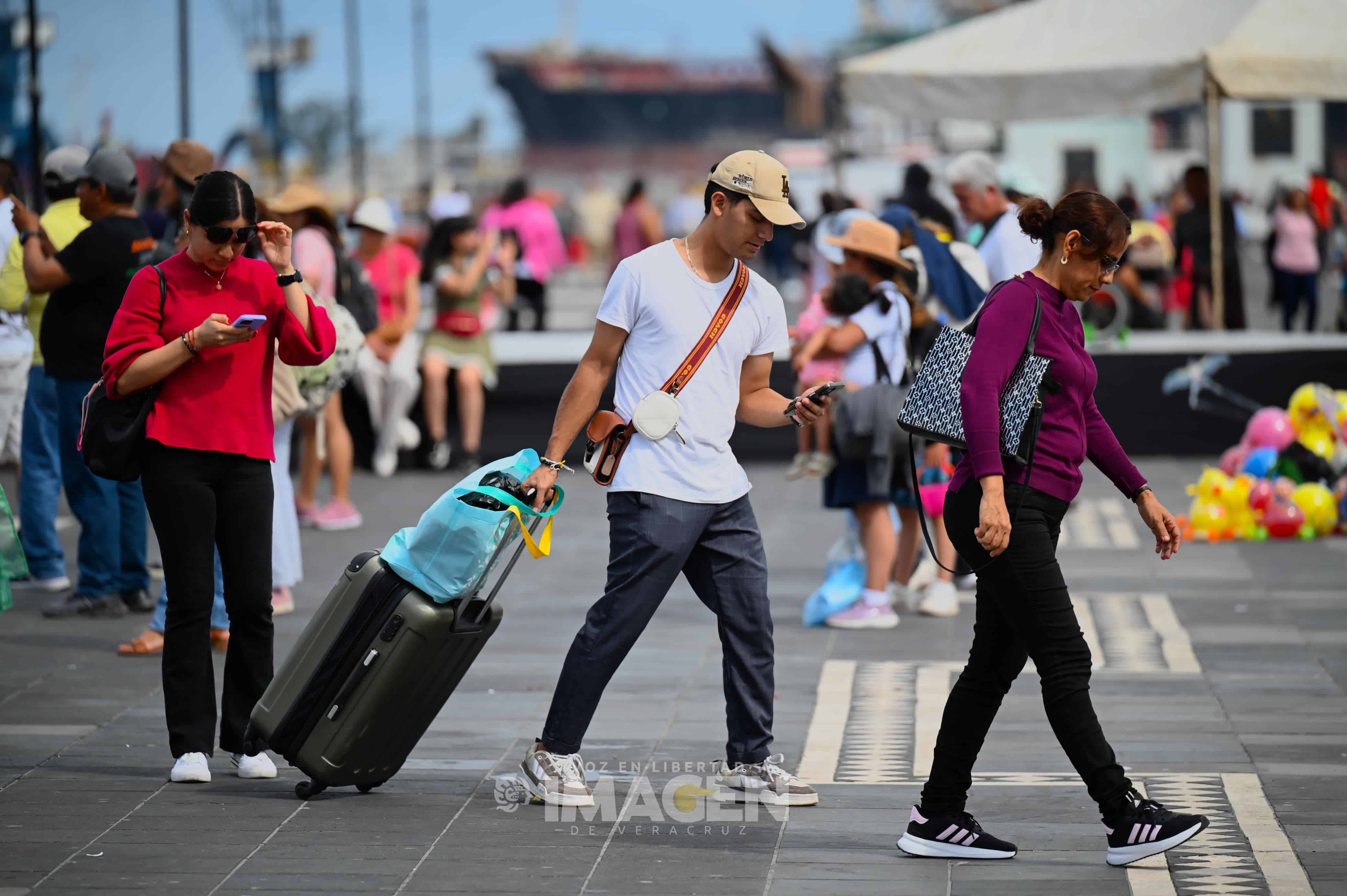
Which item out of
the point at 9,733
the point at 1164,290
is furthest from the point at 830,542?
the point at 1164,290

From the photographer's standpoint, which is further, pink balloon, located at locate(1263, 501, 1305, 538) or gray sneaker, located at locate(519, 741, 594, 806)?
pink balloon, located at locate(1263, 501, 1305, 538)

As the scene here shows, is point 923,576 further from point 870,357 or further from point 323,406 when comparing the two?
point 323,406

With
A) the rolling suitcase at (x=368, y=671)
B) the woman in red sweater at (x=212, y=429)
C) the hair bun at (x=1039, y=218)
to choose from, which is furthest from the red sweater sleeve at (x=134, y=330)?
the hair bun at (x=1039, y=218)

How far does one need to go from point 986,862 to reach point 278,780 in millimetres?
2034

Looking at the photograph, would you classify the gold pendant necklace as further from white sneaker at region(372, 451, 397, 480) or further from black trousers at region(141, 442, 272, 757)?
white sneaker at region(372, 451, 397, 480)

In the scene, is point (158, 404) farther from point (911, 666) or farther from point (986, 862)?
point (911, 666)

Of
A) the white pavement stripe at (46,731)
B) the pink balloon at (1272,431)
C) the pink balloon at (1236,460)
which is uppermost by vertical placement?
the pink balloon at (1272,431)

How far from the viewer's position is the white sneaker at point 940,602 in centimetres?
817

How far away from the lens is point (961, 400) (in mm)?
4438

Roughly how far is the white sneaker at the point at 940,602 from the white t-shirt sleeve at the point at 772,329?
3238mm

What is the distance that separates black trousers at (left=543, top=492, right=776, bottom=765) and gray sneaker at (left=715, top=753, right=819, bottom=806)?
0.03 metres

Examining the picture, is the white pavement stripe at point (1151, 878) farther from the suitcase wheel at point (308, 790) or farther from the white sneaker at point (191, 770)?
the white sneaker at point (191, 770)

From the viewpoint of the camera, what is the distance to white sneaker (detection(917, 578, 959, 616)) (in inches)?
322

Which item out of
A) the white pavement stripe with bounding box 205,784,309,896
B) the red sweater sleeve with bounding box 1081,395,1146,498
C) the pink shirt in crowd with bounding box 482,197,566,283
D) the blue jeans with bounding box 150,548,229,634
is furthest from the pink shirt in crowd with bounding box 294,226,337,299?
the pink shirt in crowd with bounding box 482,197,566,283
